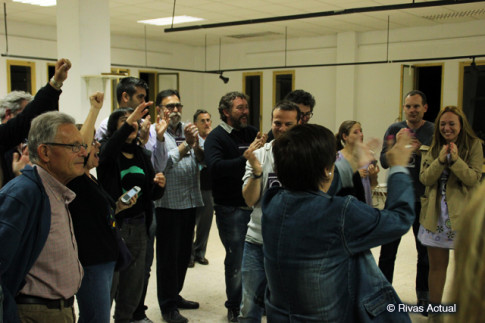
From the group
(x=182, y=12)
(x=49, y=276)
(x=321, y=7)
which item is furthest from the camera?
(x=182, y=12)

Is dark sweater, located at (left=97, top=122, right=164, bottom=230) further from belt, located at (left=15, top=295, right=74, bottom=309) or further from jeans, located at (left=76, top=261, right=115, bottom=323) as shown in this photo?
belt, located at (left=15, top=295, right=74, bottom=309)

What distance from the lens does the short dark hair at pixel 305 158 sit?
5.62 feet

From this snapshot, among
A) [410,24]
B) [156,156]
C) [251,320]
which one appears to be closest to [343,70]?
[410,24]

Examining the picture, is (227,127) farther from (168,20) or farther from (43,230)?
(168,20)

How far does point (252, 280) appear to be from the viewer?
2602 mm

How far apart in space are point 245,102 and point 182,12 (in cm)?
586

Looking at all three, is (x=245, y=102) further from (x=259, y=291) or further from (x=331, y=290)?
(x=331, y=290)

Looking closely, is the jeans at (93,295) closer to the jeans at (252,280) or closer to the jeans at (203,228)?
the jeans at (252,280)

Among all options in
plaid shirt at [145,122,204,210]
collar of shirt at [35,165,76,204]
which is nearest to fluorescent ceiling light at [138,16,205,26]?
plaid shirt at [145,122,204,210]

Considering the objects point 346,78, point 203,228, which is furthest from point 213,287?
point 346,78

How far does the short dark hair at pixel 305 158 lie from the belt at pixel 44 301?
1068 mm

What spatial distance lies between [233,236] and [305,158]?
1.83 metres

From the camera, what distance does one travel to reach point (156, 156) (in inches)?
143

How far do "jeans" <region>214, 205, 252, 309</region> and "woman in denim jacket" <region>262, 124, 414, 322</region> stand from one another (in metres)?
1.62
